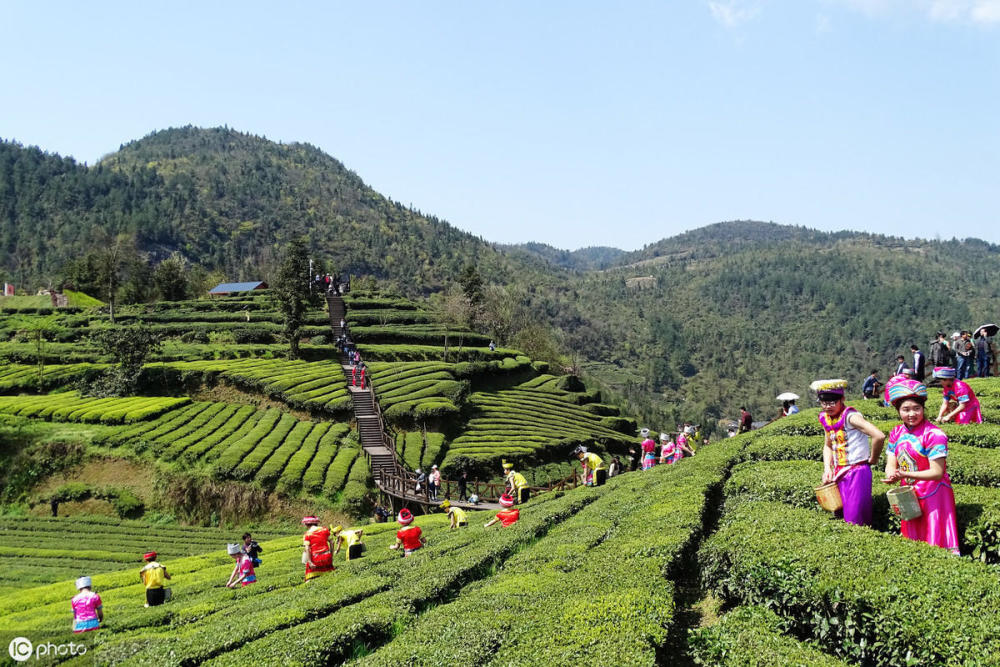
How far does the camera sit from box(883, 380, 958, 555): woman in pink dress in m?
7.33

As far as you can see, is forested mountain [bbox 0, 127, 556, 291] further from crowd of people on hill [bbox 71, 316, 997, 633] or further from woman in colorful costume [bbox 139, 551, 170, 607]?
woman in colorful costume [bbox 139, 551, 170, 607]

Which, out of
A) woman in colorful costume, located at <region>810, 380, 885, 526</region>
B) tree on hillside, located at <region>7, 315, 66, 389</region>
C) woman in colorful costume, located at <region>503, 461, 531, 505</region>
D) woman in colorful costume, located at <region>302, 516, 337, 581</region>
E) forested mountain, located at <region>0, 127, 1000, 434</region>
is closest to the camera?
woman in colorful costume, located at <region>810, 380, 885, 526</region>

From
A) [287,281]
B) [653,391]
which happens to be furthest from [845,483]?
[653,391]

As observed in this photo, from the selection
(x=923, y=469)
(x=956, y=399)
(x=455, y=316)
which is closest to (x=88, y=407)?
(x=455, y=316)

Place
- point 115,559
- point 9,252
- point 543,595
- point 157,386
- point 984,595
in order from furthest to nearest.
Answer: point 9,252 → point 157,386 → point 115,559 → point 543,595 → point 984,595

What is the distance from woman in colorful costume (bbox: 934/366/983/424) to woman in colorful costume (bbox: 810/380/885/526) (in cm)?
536

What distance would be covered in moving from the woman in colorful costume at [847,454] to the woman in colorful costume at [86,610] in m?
13.4

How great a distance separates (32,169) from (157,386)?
17243 cm

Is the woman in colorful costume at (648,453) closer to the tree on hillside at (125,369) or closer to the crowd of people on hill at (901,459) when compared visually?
the crowd of people on hill at (901,459)

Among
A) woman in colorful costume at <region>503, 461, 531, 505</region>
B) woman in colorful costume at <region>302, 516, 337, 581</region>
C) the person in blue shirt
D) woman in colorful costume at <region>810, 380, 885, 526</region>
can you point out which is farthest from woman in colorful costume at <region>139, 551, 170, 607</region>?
the person in blue shirt

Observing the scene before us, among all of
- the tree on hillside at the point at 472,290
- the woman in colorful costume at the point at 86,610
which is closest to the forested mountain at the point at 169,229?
the tree on hillside at the point at 472,290

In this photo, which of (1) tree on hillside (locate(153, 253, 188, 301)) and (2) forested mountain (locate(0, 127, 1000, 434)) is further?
(2) forested mountain (locate(0, 127, 1000, 434))

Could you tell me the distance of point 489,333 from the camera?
3332 inches

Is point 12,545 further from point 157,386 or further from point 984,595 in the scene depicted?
point 984,595
